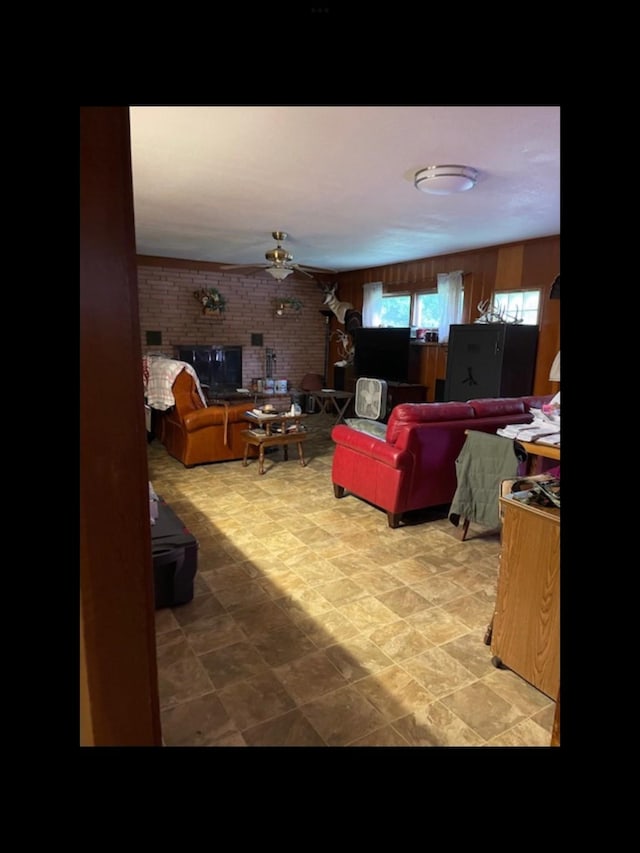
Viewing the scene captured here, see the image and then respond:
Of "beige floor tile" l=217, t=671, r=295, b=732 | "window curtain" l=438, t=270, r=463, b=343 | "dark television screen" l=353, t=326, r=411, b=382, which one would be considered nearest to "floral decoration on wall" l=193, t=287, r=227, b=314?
"dark television screen" l=353, t=326, r=411, b=382

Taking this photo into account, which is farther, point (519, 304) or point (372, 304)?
point (372, 304)

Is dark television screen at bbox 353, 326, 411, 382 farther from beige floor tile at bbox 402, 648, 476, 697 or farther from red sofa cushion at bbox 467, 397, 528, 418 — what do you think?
beige floor tile at bbox 402, 648, 476, 697

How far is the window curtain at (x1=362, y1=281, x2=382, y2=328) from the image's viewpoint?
7.20 metres

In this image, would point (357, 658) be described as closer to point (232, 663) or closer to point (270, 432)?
point (232, 663)

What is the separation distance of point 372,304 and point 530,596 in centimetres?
611

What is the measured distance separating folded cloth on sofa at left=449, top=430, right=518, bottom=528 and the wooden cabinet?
1.06 metres

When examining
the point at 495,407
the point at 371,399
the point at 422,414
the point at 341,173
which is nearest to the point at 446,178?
the point at 341,173

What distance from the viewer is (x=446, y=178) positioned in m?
2.88

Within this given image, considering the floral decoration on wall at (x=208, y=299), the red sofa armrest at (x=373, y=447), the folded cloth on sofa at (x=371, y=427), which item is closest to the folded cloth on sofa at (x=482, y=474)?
the red sofa armrest at (x=373, y=447)

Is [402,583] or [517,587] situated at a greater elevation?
[517,587]
